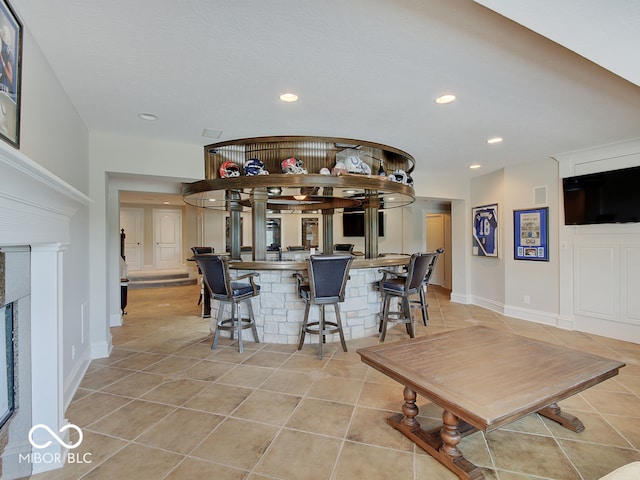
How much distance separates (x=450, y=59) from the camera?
200cm

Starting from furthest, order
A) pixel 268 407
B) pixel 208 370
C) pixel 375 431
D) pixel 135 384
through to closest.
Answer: pixel 208 370, pixel 135 384, pixel 268 407, pixel 375 431

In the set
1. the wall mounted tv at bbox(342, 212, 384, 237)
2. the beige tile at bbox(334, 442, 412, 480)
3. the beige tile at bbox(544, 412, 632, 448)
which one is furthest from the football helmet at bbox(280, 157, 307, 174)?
the wall mounted tv at bbox(342, 212, 384, 237)

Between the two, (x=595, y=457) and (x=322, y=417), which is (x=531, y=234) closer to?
(x=595, y=457)

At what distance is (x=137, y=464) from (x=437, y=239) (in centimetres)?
792

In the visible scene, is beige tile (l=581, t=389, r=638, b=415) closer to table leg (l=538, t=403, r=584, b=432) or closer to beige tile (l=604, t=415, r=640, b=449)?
beige tile (l=604, t=415, r=640, b=449)

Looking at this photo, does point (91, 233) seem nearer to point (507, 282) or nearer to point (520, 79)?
point (520, 79)

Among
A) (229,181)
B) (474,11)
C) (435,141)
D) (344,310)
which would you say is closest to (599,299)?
(435,141)

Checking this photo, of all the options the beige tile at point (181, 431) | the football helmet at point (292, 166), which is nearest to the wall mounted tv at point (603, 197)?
the football helmet at point (292, 166)

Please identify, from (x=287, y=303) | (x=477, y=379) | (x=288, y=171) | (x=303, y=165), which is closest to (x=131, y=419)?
(x=287, y=303)

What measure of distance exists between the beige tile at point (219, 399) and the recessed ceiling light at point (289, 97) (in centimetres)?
243

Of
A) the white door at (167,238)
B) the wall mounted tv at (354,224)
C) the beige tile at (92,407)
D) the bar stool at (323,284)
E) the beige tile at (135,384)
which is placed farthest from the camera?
the white door at (167,238)

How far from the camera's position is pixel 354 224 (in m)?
7.89

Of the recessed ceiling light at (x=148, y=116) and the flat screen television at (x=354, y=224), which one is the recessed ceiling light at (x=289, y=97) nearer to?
the recessed ceiling light at (x=148, y=116)

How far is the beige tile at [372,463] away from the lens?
5.26ft
